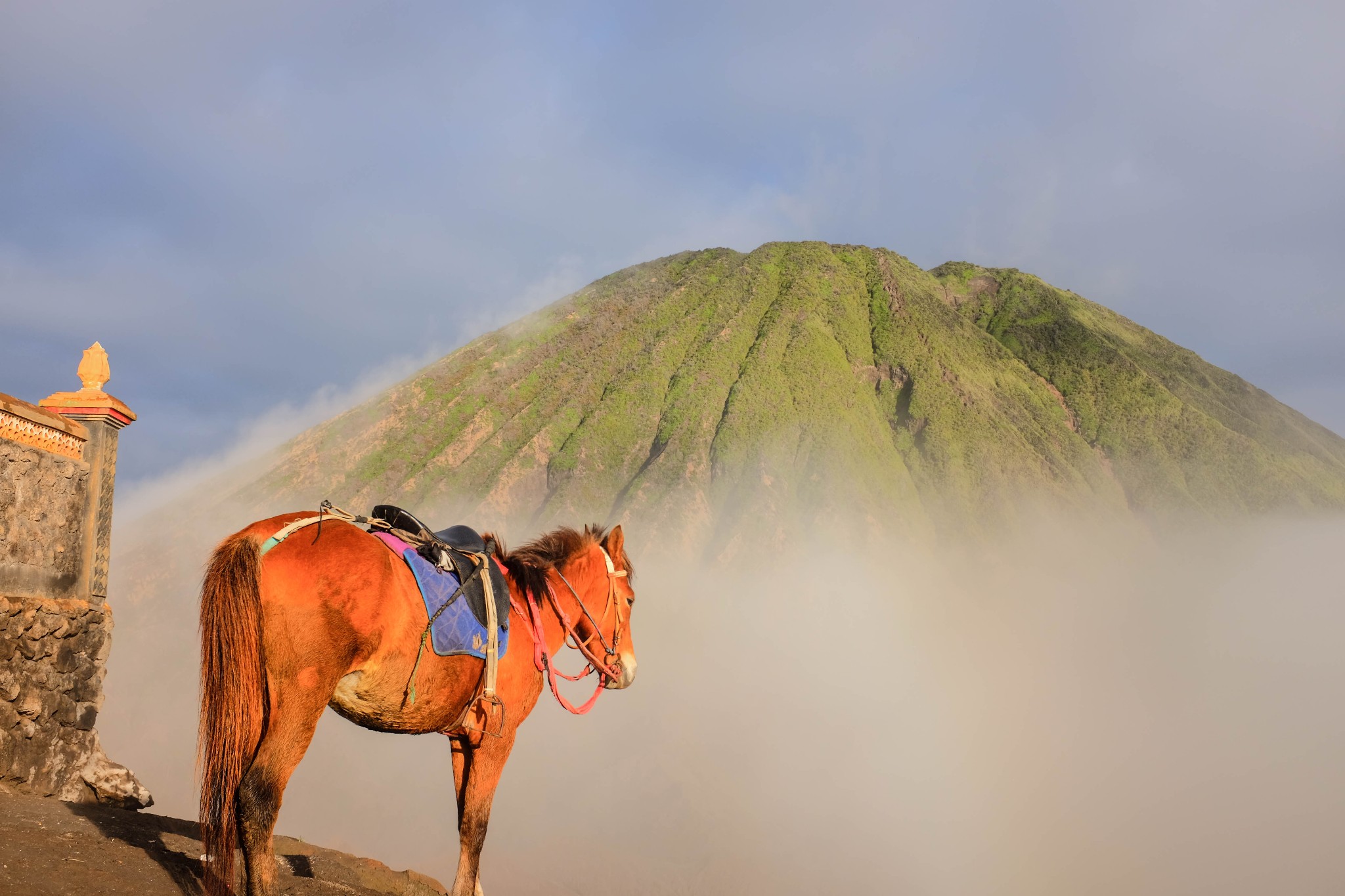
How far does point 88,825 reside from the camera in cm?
684

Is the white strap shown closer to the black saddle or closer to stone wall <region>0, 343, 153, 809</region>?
the black saddle

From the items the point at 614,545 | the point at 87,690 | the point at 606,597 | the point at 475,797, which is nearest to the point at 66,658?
the point at 87,690

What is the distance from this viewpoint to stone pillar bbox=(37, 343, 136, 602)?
9477 mm

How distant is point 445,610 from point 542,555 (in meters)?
1.50

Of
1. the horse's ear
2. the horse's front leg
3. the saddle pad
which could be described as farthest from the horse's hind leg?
the horse's ear

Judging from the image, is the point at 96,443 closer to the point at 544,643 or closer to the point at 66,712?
the point at 66,712

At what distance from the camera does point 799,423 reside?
178ft

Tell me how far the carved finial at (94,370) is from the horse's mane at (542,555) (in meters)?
5.59

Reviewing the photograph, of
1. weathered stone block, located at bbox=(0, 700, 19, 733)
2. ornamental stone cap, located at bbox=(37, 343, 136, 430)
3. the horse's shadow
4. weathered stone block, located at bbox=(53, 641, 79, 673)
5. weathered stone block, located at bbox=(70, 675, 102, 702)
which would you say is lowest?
the horse's shadow

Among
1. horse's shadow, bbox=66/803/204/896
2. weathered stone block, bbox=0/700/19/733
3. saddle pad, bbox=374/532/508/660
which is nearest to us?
saddle pad, bbox=374/532/508/660

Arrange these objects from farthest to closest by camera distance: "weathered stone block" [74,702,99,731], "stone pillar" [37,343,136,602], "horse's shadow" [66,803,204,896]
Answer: "stone pillar" [37,343,136,602] → "weathered stone block" [74,702,99,731] → "horse's shadow" [66,803,204,896]

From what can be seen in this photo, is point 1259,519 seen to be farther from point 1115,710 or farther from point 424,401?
point 424,401

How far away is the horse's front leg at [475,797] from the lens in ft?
20.3

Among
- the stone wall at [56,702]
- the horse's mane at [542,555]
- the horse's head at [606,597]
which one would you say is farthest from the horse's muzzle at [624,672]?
the stone wall at [56,702]
